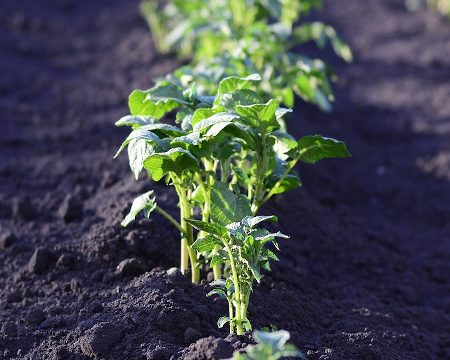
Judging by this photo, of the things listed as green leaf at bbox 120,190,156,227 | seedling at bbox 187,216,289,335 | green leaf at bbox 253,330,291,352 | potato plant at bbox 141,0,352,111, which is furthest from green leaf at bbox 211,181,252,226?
potato plant at bbox 141,0,352,111

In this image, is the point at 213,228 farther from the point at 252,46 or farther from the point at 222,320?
the point at 252,46

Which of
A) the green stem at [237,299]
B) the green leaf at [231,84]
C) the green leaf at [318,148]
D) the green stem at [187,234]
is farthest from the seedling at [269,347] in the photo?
the green leaf at [231,84]

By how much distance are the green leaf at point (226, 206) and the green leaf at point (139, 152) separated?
31 centimetres

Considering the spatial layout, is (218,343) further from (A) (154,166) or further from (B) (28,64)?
(B) (28,64)

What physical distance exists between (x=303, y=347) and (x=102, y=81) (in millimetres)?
4348

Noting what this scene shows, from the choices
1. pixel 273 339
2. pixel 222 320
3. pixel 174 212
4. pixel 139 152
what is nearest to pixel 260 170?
pixel 139 152

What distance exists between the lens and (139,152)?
283cm

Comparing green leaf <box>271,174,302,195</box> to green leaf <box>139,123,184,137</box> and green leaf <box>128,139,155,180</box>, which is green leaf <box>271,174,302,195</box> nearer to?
green leaf <box>139,123,184,137</box>

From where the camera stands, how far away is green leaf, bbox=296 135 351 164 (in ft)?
9.98

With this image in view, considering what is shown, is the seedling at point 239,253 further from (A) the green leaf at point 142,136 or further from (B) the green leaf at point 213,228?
(A) the green leaf at point 142,136

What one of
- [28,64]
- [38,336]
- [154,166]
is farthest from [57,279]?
[28,64]

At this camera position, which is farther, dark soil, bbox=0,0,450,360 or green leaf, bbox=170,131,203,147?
dark soil, bbox=0,0,450,360

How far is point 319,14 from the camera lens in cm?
909

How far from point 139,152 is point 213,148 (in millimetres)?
349
